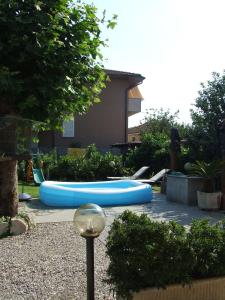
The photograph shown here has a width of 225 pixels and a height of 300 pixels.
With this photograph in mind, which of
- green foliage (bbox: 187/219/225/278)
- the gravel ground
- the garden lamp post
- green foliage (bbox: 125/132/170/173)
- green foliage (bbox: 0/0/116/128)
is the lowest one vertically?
the gravel ground

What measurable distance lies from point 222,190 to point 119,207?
3.09 meters

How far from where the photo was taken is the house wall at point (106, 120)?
28438mm

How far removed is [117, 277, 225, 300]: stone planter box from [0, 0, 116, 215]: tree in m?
4.37

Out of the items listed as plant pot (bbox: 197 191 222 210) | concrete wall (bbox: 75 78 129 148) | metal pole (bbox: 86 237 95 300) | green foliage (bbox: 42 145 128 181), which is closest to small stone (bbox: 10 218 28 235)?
metal pole (bbox: 86 237 95 300)

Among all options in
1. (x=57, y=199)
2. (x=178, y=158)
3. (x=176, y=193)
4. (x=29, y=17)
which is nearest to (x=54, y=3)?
(x=29, y=17)

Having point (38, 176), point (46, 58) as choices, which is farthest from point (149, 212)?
point (38, 176)

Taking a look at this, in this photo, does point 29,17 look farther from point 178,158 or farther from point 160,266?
point 178,158

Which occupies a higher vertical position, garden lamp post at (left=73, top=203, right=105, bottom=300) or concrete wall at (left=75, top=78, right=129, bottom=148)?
concrete wall at (left=75, top=78, right=129, bottom=148)

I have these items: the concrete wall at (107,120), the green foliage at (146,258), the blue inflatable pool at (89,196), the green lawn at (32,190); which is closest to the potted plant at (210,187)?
the blue inflatable pool at (89,196)

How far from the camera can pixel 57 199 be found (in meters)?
12.6

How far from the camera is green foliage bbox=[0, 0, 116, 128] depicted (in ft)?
23.7

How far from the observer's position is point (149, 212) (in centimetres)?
1134

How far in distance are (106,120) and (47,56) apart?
846 inches

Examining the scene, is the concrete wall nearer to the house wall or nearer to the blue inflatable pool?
the house wall
